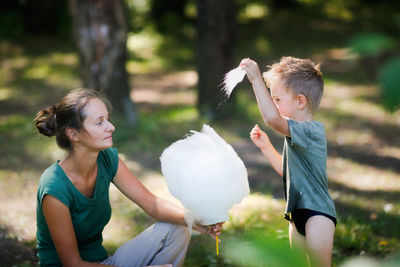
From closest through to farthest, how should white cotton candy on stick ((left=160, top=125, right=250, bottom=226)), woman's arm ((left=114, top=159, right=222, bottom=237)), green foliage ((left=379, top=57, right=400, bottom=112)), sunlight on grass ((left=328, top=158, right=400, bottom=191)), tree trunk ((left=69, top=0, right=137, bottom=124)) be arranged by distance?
1. green foliage ((left=379, top=57, right=400, bottom=112))
2. white cotton candy on stick ((left=160, top=125, right=250, bottom=226))
3. woman's arm ((left=114, top=159, right=222, bottom=237))
4. sunlight on grass ((left=328, top=158, right=400, bottom=191))
5. tree trunk ((left=69, top=0, right=137, bottom=124))

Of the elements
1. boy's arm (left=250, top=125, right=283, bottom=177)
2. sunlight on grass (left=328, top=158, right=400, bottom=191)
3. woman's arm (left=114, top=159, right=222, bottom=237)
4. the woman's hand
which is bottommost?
sunlight on grass (left=328, top=158, right=400, bottom=191)

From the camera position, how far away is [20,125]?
281 inches

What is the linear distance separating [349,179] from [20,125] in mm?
4854

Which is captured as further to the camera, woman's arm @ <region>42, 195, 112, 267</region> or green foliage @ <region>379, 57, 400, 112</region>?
woman's arm @ <region>42, 195, 112, 267</region>

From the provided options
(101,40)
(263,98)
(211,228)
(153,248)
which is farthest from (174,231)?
(101,40)

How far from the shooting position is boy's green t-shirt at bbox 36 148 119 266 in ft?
7.46

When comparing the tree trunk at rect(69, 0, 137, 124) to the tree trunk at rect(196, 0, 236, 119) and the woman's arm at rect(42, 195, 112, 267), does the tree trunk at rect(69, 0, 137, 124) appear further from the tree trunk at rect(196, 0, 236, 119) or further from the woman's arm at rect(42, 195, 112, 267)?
the woman's arm at rect(42, 195, 112, 267)

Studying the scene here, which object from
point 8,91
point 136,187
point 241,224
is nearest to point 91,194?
point 136,187

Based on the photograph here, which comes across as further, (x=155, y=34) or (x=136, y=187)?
(x=155, y=34)

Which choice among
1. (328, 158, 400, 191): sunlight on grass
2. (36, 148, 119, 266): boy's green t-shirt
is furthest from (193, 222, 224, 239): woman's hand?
(328, 158, 400, 191): sunlight on grass

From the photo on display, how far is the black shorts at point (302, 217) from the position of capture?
2439mm

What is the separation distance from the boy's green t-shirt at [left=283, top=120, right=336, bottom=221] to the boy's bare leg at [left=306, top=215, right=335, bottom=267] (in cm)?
6

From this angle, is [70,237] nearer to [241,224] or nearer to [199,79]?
[241,224]

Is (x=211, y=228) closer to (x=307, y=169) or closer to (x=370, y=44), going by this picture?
(x=307, y=169)
